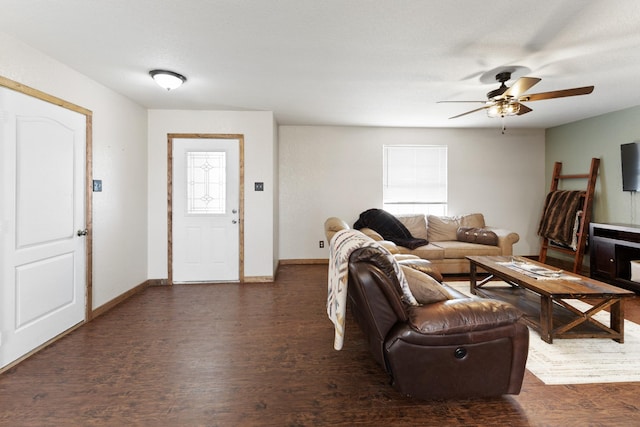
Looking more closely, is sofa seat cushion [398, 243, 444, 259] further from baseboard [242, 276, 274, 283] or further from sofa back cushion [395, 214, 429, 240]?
baseboard [242, 276, 274, 283]

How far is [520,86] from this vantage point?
9.09 ft

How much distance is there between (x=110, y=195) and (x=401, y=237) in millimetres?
3964

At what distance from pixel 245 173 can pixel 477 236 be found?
3.59 m

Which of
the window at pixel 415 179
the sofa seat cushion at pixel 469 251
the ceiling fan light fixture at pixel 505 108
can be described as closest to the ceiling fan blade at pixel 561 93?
the ceiling fan light fixture at pixel 505 108

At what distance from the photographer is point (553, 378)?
2.13 meters

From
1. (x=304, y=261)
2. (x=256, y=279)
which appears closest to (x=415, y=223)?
(x=304, y=261)

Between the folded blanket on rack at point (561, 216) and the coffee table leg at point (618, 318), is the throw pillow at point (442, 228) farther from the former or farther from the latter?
the coffee table leg at point (618, 318)

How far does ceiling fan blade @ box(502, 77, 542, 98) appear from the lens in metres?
2.64

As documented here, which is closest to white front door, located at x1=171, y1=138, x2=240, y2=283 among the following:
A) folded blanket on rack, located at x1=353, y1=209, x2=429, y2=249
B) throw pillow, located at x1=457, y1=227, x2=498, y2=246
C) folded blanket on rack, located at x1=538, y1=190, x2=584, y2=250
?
folded blanket on rack, located at x1=353, y1=209, x2=429, y2=249

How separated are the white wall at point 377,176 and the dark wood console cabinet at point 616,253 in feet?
5.22

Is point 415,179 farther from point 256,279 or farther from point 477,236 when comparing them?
point 256,279

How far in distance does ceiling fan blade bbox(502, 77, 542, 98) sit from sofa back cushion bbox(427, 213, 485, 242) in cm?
268

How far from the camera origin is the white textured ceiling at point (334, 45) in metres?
2.07

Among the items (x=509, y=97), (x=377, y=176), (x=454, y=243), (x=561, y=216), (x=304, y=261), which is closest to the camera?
(x=509, y=97)
